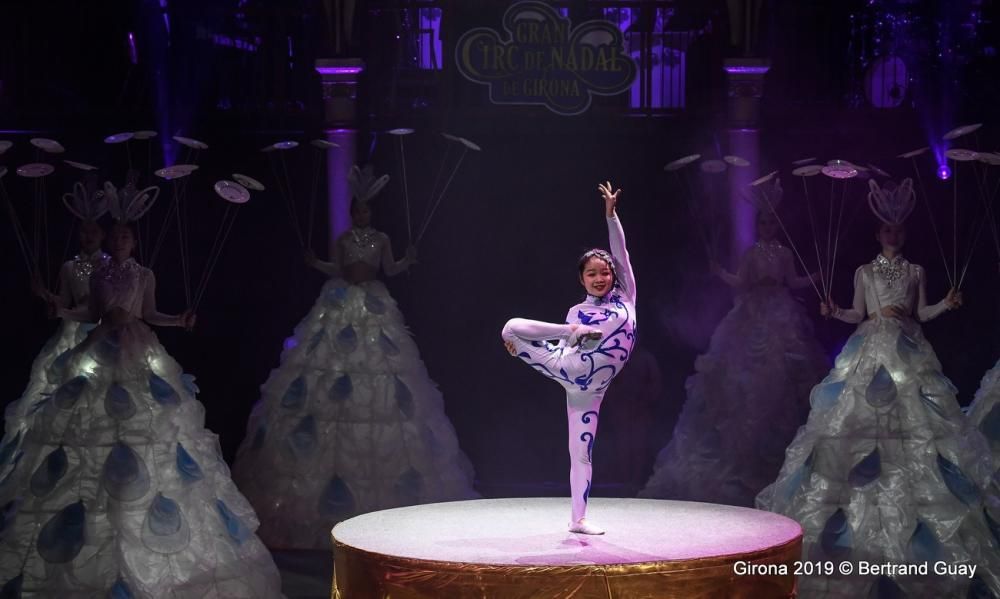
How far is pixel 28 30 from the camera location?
8492 millimetres

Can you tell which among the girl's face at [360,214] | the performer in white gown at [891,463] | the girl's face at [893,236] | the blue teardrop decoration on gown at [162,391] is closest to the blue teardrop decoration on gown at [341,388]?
the girl's face at [360,214]

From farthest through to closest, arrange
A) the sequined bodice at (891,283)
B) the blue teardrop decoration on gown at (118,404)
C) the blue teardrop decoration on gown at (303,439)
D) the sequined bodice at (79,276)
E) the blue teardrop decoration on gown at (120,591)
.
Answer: the blue teardrop decoration on gown at (303,439), the sequined bodice at (79,276), the sequined bodice at (891,283), the blue teardrop decoration on gown at (118,404), the blue teardrop decoration on gown at (120,591)

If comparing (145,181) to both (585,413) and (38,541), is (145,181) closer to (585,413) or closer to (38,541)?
(38,541)

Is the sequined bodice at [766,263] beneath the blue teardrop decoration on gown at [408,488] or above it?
above

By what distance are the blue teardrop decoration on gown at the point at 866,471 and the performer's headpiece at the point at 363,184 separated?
Answer: 121 inches

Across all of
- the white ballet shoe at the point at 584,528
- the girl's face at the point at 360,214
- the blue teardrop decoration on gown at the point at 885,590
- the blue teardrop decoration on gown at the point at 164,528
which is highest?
the girl's face at the point at 360,214

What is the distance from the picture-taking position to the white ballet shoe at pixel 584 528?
4559 millimetres

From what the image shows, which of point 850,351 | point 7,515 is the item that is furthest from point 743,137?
point 7,515

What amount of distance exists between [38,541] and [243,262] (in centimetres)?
358

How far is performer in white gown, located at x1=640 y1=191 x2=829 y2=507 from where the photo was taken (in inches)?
282

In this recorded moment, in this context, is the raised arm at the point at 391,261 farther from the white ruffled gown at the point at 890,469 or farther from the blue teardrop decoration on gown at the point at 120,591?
the blue teardrop decoration on gown at the point at 120,591

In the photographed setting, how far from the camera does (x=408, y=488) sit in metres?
6.95

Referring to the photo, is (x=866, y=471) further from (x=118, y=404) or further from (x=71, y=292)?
(x=71, y=292)

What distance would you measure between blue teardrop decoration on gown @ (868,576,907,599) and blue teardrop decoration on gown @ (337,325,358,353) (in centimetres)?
300
